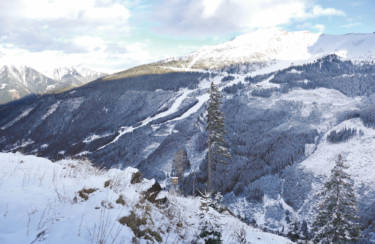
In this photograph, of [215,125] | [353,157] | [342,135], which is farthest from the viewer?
[342,135]

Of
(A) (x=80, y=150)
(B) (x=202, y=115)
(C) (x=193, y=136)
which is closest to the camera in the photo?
(C) (x=193, y=136)

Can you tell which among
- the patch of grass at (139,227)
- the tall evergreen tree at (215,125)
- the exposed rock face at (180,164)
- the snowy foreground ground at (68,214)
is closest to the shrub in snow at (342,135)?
the exposed rock face at (180,164)

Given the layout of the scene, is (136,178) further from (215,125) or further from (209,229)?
(215,125)

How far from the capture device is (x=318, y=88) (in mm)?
Result: 121750

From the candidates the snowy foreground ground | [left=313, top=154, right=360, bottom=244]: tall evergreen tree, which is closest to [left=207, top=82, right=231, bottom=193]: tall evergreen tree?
[left=313, top=154, right=360, bottom=244]: tall evergreen tree

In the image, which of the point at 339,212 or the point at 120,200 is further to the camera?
the point at 339,212

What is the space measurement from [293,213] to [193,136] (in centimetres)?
4821

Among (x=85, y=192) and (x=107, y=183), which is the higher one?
(x=85, y=192)

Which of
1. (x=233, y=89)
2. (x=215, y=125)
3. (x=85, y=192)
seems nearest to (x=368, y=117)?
(x=215, y=125)

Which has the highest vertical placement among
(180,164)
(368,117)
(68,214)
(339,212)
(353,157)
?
(68,214)

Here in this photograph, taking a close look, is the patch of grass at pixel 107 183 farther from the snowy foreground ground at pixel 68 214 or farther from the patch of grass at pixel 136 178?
the patch of grass at pixel 136 178

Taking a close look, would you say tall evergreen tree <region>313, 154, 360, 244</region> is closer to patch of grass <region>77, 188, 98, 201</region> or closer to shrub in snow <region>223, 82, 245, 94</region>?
patch of grass <region>77, 188, 98, 201</region>

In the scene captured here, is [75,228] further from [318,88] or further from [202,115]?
[318,88]

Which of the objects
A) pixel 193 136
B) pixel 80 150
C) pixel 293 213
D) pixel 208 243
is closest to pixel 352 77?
pixel 193 136
